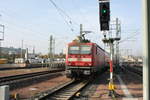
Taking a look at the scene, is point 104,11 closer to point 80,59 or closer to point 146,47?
point 146,47

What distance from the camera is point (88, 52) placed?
60.3ft

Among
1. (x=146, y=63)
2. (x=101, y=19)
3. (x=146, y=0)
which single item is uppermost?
(x=101, y=19)

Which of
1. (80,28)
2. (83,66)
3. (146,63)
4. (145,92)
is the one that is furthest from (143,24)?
(80,28)

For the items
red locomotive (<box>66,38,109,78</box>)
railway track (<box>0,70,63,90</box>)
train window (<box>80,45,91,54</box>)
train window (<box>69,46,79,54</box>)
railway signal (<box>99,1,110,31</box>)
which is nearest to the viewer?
railway signal (<box>99,1,110,31</box>)

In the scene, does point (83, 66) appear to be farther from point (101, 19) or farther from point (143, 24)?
point (143, 24)

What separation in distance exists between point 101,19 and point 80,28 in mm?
26627

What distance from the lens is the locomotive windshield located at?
18.5m

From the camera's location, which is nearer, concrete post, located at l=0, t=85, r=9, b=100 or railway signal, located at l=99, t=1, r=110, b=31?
concrete post, located at l=0, t=85, r=9, b=100

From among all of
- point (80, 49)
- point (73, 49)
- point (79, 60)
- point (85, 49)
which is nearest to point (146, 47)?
point (79, 60)

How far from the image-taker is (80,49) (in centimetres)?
1875

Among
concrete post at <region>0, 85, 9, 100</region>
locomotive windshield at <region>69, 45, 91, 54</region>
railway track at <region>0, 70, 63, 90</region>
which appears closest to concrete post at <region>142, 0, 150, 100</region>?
concrete post at <region>0, 85, 9, 100</region>

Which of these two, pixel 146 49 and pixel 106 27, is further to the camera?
pixel 106 27

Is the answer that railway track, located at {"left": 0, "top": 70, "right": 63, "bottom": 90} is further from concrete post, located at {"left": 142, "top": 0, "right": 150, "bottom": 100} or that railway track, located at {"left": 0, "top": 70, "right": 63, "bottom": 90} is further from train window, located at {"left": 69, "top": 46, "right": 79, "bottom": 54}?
concrete post, located at {"left": 142, "top": 0, "right": 150, "bottom": 100}

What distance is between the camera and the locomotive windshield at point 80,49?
1847cm
